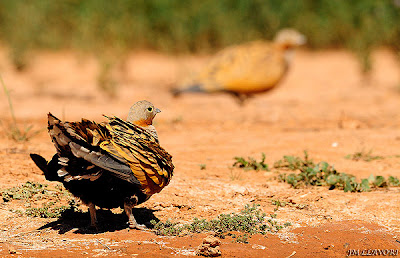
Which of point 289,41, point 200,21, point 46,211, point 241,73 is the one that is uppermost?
point 200,21

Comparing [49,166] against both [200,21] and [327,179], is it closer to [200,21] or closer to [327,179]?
[327,179]

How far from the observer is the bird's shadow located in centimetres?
385

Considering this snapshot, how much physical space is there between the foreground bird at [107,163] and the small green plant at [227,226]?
21 cm

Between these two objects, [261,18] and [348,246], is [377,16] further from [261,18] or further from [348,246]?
[348,246]

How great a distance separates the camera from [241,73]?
8.98 m

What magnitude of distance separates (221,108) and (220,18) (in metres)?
5.10

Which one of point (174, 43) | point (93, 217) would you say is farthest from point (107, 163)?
point (174, 43)

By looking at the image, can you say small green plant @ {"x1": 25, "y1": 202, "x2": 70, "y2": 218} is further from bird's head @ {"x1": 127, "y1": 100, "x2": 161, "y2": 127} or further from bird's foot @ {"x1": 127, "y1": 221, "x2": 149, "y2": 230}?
bird's head @ {"x1": 127, "y1": 100, "x2": 161, "y2": 127}

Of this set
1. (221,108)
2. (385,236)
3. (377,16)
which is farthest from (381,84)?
(385,236)

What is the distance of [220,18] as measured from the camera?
1448cm

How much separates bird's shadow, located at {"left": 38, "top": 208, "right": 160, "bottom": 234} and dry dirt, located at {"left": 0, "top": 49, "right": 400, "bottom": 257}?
0.09ft

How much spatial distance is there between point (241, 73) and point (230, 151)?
10.1 ft

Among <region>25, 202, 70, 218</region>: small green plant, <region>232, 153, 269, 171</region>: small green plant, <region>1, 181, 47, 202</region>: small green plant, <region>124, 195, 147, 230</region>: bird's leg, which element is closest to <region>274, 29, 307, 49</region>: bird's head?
<region>232, 153, 269, 171</region>: small green plant

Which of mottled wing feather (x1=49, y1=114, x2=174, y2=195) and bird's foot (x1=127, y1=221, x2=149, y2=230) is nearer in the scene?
mottled wing feather (x1=49, y1=114, x2=174, y2=195)
